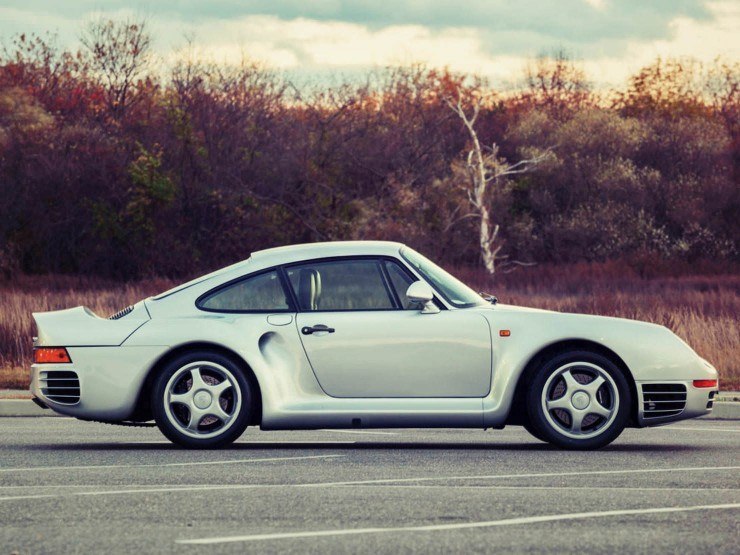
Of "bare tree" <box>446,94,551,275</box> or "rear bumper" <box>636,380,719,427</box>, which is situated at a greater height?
"bare tree" <box>446,94,551,275</box>

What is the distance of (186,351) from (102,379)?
613 millimetres

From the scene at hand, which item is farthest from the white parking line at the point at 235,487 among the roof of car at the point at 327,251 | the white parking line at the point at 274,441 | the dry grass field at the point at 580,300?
the dry grass field at the point at 580,300

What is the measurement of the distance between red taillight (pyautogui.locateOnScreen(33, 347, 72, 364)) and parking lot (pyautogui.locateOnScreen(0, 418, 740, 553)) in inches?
26.0

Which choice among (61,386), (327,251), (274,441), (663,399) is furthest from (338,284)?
(663,399)

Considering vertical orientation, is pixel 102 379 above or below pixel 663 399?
above

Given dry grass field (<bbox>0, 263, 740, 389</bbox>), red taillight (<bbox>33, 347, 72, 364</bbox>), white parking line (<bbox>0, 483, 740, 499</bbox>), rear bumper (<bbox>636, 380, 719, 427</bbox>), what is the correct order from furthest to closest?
dry grass field (<bbox>0, 263, 740, 389</bbox>) → red taillight (<bbox>33, 347, 72, 364</bbox>) → rear bumper (<bbox>636, 380, 719, 427</bbox>) → white parking line (<bbox>0, 483, 740, 499</bbox>)

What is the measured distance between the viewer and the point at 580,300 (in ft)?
92.0

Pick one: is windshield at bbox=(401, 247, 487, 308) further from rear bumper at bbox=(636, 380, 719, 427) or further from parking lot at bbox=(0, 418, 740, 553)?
rear bumper at bbox=(636, 380, 719, 427)

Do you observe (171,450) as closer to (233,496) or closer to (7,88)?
(233,496)

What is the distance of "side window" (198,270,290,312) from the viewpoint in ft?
32.1

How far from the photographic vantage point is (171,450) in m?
9.84

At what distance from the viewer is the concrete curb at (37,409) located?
43.4 ft

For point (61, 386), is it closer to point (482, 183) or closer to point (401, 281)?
point (401, 281)

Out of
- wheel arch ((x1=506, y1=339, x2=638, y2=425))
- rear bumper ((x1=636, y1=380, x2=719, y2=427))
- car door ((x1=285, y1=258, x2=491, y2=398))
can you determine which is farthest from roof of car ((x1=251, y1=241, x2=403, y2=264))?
rear bumper ((x1=636, y1=380, x2=719, y2=427))
